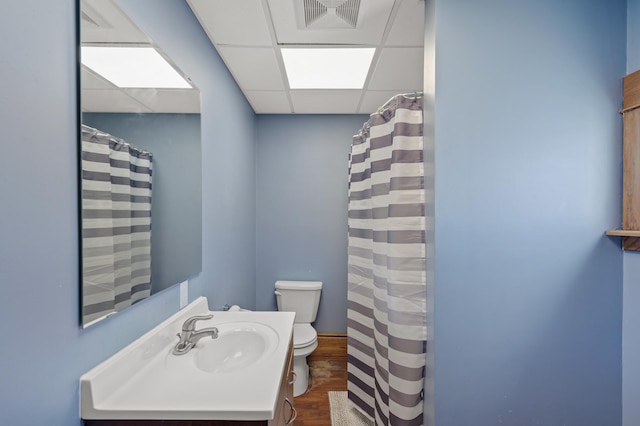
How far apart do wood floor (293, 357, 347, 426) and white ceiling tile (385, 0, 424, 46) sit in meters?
2.47

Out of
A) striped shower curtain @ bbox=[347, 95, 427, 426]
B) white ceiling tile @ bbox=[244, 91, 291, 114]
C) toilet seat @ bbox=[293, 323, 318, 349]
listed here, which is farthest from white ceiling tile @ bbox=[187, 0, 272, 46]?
toilet seat @ bbox=[293, 323, 318, 349]

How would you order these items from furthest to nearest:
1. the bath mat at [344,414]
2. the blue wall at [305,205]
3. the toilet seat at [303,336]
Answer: the blue wall at [305,205]
the toilet seat at [303,336]
the bath mat at [344,414]

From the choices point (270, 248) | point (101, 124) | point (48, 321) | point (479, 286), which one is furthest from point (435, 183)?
point (270, 248)

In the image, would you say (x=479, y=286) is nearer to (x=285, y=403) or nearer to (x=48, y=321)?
(x=285, y=403)

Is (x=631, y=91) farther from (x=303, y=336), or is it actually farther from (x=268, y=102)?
(x=303, y=336)

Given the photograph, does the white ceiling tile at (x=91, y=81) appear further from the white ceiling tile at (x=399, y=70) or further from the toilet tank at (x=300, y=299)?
the toilet tank at (x=300, y=299)

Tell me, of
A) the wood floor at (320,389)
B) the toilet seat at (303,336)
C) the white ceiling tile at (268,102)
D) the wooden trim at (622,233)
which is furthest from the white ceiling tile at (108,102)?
the wood floor at (320,389)

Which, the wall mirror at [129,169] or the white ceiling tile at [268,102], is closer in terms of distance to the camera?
the wall mirror at [129,169]

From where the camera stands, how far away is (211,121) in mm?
1592

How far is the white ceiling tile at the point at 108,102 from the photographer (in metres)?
0.78

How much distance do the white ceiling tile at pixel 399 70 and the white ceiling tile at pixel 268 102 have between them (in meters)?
0.75

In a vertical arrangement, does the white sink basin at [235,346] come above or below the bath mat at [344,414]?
above

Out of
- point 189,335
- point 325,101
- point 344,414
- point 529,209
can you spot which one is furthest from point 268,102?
point 344,414

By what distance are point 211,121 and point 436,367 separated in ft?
5.69
